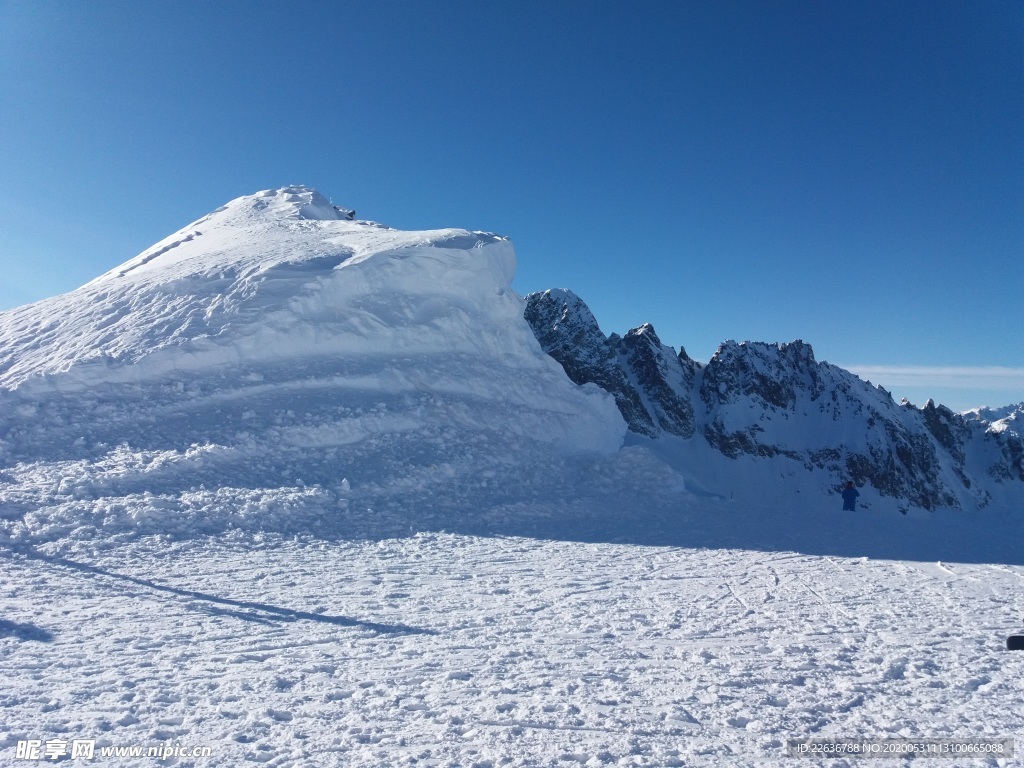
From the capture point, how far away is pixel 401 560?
9195mm

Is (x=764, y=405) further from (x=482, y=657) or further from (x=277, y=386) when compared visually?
(x=482, y=657)

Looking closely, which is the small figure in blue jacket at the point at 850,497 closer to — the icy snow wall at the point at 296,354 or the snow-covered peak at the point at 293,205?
the icy snow wall at the point at 296,354

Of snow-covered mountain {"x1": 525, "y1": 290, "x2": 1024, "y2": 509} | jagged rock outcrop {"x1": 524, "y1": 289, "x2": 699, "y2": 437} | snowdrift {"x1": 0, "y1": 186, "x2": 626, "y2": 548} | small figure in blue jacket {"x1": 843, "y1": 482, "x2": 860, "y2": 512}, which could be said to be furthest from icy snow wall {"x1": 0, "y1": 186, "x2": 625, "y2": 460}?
snow-covered mountain {"x1": 525, "y1": 290, "x2": 1024, "y2": 509}

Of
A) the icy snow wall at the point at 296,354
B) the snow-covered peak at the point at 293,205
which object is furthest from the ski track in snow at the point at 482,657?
the snow-covered peak at the point at 293,205

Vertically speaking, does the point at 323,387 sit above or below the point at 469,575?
above

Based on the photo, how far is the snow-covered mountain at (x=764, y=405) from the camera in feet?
135

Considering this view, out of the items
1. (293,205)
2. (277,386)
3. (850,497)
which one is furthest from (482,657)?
(293,205)

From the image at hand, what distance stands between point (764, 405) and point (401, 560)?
40702 mm

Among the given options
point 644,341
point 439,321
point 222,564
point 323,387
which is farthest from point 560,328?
point 222,564

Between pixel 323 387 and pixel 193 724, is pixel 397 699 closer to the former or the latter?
pixel 193 724

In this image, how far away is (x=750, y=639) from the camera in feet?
21.0

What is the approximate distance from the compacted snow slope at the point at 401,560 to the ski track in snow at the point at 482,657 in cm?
4

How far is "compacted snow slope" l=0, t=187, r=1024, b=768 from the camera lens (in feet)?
15.4

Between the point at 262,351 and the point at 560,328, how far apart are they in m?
27.7
